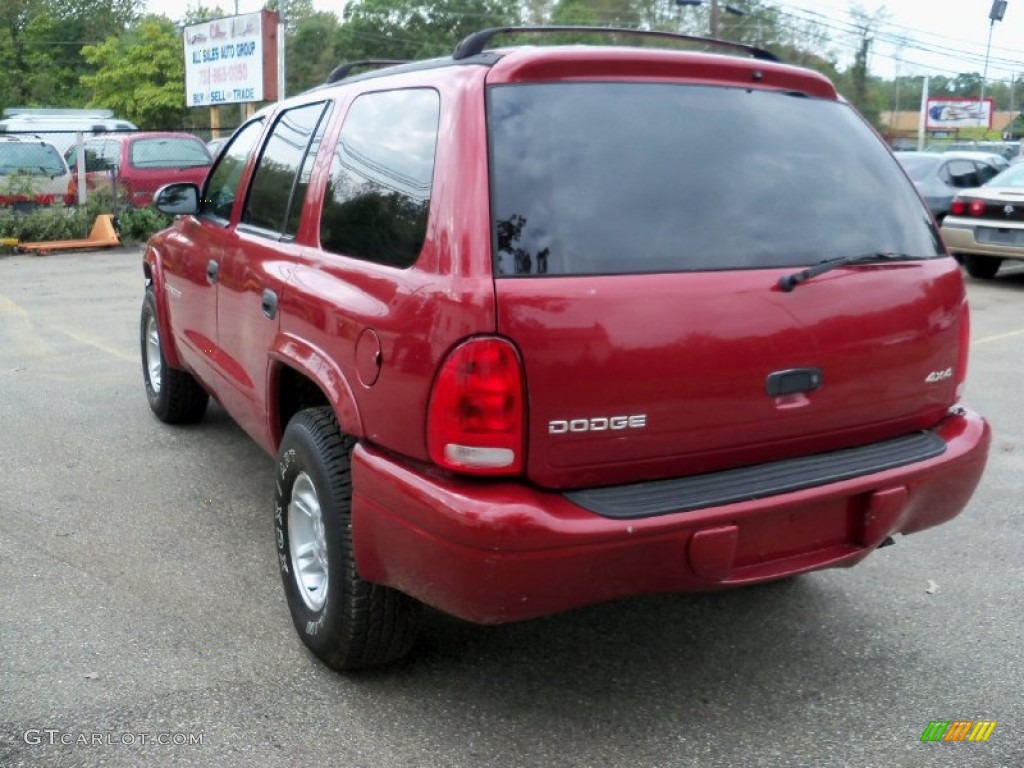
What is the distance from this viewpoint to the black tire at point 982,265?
1345cm

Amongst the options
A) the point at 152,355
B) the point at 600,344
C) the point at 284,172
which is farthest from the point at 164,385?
the point at 600,344

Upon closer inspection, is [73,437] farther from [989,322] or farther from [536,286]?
[989,322]

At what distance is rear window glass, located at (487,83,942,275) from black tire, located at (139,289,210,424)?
11.6ft

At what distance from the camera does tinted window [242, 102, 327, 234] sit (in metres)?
4.00

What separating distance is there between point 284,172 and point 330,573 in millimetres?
1681

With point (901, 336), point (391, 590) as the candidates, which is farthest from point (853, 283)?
point (391, 590)

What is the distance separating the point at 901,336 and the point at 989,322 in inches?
314

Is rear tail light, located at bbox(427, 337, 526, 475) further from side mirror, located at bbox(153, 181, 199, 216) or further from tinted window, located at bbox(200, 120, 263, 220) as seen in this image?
side mirror, located at bbox(153, 181, 199, 216)

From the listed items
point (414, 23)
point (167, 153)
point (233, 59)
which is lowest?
point (167, 153)

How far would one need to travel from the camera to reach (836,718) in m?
3.29

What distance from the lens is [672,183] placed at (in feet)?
10.1

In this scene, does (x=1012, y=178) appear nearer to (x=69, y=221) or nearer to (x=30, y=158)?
(x=69, y=221)

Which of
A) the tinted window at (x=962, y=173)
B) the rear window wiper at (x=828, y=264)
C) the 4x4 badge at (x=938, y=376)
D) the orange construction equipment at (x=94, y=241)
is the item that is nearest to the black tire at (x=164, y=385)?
the rear window wiper at (x=828, y=264)

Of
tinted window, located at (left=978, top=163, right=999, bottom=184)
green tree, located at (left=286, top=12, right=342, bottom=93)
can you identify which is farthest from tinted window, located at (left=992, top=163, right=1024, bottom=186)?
green tree, located at (left=286, top=12, right=342, bottom=93)
